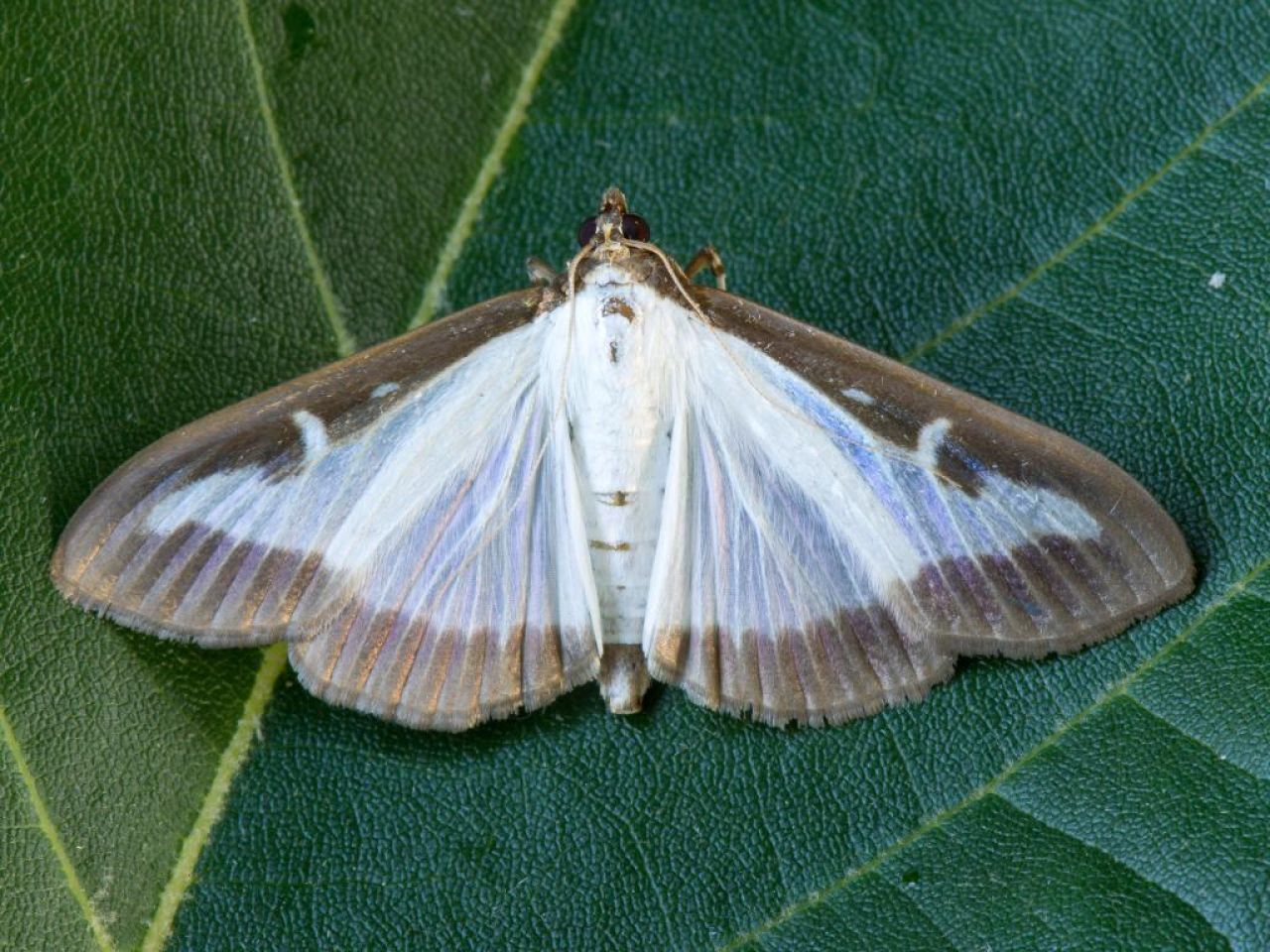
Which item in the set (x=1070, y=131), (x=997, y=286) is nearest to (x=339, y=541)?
(x=997, y=286)

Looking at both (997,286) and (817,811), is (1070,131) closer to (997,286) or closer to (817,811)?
(997,286)

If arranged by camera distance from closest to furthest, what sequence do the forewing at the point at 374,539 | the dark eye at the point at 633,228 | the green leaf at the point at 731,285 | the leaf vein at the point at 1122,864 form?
the leaf vein at the point at 1122,864
the green leaf at the point at 731,285
the forewing at the point at 374,539
the dark eye at the point at 633,228

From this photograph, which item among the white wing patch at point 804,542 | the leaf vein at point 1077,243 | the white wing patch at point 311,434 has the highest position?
the leaf vein at point 1077,243

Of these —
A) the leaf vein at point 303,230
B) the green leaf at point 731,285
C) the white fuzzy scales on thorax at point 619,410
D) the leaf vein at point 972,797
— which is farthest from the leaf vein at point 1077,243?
the leaf vein at point 303,230

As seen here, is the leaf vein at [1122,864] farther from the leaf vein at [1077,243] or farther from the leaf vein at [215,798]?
the leaf vein at [215,798]

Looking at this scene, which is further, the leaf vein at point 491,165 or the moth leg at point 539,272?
the leaf vein at point 491,165

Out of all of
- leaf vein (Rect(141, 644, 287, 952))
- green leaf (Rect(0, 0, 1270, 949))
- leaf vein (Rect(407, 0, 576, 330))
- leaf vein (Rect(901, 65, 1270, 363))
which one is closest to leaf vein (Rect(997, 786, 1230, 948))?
green leaf (Rect(0, 0, 1270, 949))

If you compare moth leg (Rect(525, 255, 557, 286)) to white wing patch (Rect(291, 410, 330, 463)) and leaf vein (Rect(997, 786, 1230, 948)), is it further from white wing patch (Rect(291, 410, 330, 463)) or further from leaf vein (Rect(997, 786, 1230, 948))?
leaf vein (Rect(997, 786, 1230, 948))
